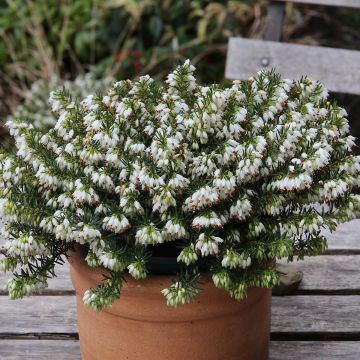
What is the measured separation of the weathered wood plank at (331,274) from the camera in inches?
58.5

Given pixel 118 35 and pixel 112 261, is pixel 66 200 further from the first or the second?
pixel 118 35

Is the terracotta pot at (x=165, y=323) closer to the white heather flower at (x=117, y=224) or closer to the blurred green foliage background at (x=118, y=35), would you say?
the white heather flower at (x=117, y=224)

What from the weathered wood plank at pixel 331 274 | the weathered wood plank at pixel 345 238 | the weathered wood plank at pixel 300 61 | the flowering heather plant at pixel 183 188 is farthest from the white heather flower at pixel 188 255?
the weathered wood plank at pixel 300 61

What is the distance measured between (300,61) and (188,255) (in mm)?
1745

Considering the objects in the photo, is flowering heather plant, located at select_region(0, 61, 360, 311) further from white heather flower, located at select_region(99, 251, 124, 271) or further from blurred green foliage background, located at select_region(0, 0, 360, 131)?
blurred green foliage background, located at select_region(0, 0, 360, 131)

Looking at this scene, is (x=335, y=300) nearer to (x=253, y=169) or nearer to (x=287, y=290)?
(x=287, y=290)

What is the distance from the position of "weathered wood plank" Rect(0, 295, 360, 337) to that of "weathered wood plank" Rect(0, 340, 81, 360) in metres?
0.03

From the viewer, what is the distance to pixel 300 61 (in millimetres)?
2633

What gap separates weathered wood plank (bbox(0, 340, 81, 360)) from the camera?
128cm

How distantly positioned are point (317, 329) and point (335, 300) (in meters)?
0.11

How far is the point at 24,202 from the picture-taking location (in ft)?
3.59

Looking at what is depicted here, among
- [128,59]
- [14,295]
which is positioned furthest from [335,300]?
[128,59]

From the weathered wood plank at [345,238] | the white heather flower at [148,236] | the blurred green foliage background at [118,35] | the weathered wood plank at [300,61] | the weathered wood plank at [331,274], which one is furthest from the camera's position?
the blurred green foliage background at [118,35]

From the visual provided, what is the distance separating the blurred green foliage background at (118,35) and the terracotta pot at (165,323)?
2.45 metres
